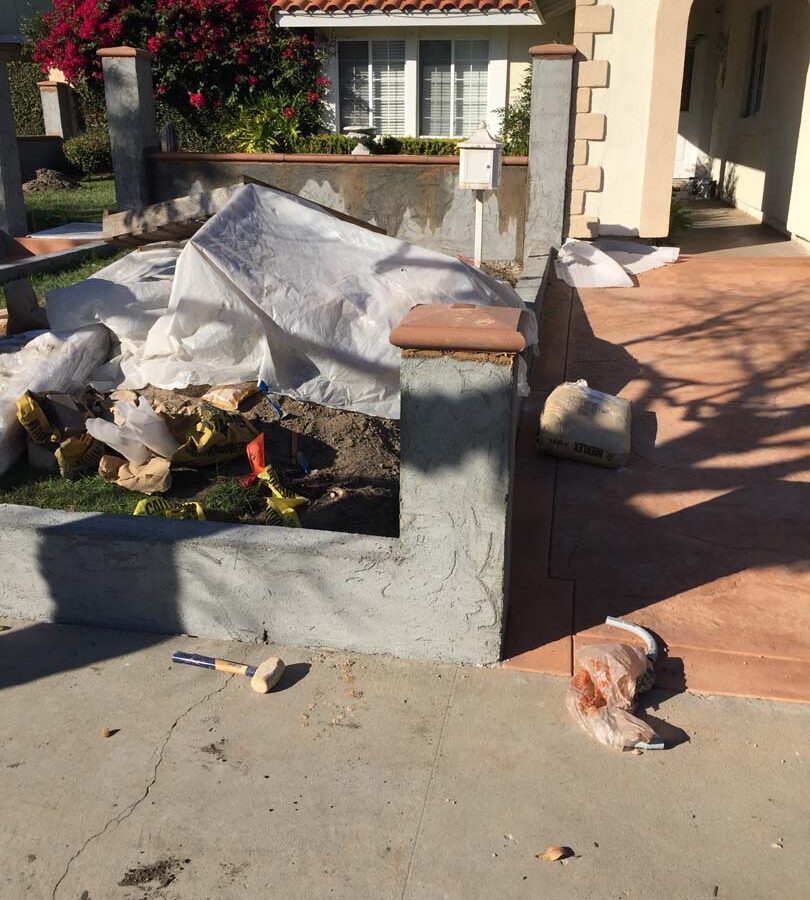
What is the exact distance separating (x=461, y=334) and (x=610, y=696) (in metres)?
1.34

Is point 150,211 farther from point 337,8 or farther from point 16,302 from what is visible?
point 337,8

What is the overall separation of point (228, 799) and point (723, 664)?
72.8 inches

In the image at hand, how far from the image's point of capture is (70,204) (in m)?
16.4

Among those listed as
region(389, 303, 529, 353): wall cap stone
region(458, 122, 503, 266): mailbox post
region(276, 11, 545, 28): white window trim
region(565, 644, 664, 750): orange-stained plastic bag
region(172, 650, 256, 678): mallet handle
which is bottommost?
region(172, 650, 256, 678): mallet handle

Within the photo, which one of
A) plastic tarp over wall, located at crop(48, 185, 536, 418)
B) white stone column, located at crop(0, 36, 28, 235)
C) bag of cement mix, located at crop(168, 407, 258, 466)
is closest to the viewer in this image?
bag of cement mix, located at crop(168, 407, 258, 466)

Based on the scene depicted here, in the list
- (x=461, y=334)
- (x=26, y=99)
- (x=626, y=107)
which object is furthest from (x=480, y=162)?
(x=26, y=99)

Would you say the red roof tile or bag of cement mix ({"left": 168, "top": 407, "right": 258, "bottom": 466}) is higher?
the red roof tile

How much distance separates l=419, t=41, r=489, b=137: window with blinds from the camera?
17938mm

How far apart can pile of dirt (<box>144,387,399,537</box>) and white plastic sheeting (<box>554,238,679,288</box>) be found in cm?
471

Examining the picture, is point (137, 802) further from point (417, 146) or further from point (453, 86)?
point (453, 86)

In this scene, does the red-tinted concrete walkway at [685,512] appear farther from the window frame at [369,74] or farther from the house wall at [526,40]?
the window frame at [369,74]

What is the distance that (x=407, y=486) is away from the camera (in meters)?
3.25

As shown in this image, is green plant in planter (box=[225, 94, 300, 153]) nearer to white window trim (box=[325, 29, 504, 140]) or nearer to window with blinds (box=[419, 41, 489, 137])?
white window trim (box=[325, 29, 504, 140])

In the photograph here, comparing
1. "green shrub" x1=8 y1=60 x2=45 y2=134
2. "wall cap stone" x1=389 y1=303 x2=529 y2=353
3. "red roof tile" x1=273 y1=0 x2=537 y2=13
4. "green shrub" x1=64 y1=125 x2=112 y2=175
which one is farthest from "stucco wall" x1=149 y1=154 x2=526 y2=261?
"green shrub" x1=8 y1=60 x2=45 y2=134
